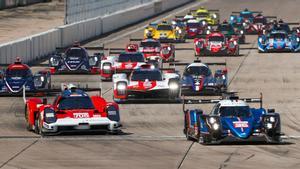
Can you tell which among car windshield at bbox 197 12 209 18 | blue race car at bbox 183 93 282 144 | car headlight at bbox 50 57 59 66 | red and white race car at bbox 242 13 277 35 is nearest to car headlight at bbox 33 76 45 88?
car headlight at bbox 50 57 59 66

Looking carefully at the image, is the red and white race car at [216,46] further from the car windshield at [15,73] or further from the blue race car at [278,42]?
the car windshield at [15,73]

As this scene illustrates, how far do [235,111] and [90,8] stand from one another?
5505 cm

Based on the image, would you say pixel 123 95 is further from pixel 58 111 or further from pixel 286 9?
pixel 286 9

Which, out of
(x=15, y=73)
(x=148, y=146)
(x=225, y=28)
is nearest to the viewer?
(x=148, y=146)

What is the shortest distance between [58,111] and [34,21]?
64431mm

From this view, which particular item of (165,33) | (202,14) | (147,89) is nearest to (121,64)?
(147,89)

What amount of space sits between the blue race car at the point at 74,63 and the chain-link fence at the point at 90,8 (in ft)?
76.7

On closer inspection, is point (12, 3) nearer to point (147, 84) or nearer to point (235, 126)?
point (147, 84)

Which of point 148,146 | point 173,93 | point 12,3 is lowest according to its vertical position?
point 148,146

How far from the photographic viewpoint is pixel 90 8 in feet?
278

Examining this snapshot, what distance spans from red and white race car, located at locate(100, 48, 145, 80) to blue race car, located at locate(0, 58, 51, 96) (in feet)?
19.9

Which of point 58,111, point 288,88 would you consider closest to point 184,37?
point 288,88

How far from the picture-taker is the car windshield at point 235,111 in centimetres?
3034

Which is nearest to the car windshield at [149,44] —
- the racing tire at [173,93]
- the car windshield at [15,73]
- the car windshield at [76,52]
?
the car windshield at [76,52]
